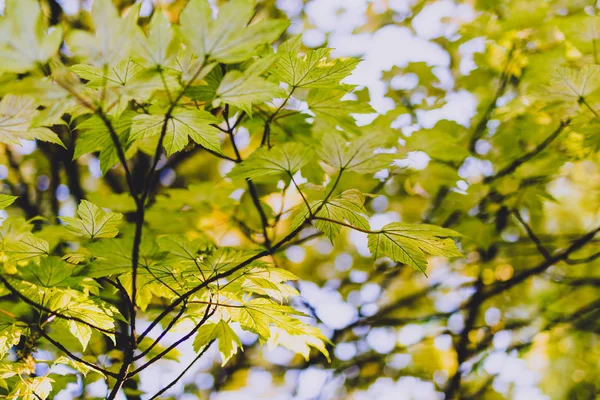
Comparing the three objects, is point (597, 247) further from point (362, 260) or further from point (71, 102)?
point (71, 102)

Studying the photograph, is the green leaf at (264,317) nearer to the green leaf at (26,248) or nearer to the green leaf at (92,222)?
the green leaf at (92,222)

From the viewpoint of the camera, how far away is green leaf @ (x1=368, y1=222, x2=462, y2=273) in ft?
2.99

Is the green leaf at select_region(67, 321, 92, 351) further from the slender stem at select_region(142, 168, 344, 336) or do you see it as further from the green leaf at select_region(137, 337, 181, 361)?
the green leaf at select_region(137, 337, 181, 361)

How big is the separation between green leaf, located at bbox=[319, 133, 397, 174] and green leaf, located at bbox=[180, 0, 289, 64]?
0.37m

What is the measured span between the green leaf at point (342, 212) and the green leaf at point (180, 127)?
257mm

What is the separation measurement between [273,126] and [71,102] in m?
0.72

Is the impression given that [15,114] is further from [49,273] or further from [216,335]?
[216,335]

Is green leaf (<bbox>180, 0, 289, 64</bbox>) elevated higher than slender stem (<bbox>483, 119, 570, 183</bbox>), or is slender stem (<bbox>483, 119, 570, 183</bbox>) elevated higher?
green leaf (<bbox>180, 0, 289, 64</bbox>)

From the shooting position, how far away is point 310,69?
983 millimetres

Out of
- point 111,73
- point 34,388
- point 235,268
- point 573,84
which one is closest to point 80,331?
point 34,388

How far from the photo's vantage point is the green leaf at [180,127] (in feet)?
2.74

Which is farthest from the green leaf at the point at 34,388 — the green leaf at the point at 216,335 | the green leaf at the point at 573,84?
the green leaf at the point at 573,84

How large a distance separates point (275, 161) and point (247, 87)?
262 mm

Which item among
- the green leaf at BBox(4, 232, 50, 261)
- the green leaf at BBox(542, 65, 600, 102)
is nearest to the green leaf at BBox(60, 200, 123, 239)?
the green leaf at BBox(4, 232, 50, 261)
